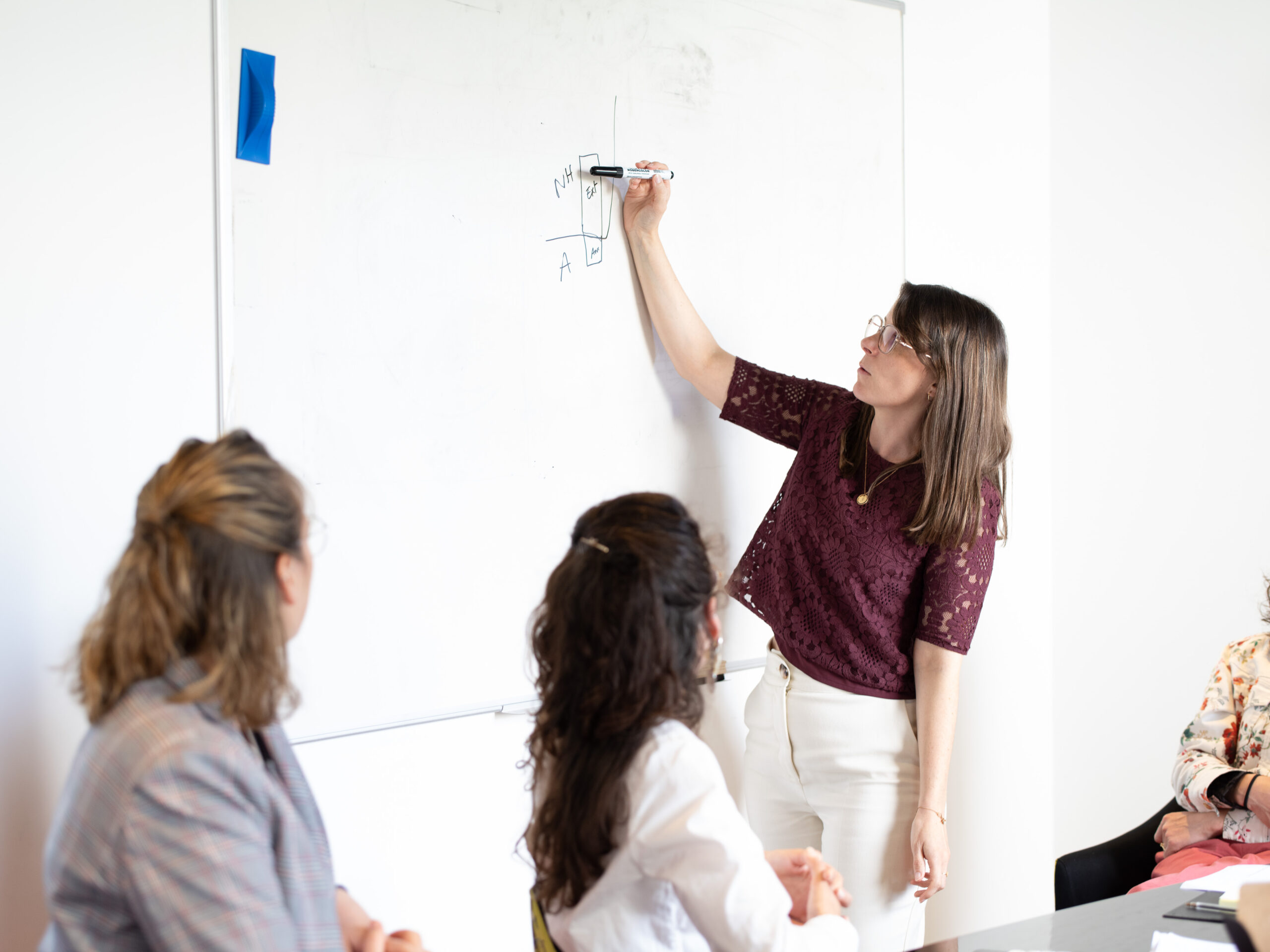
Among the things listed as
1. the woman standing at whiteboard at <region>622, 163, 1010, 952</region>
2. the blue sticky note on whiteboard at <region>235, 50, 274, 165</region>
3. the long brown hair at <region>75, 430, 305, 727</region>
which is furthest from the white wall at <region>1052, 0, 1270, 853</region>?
the long brown hair at <region>75, 430, 305, 727</region>

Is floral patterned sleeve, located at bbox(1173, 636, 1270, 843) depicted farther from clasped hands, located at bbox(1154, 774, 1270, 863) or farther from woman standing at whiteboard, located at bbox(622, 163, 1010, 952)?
woman standing at whiteboard, located at bbox(622, 163, 1010, 952)

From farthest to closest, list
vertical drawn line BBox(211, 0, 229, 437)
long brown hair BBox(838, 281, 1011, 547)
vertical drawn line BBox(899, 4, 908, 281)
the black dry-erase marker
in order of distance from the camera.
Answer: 1. vertical drawn line BBox(899, 4, 908, 281)
2. the black dry-erase marker
3. long brown hair BBox(838, 281, 1011, 547)
4. vertical drawn line BBox(211, 0, 229, 437)

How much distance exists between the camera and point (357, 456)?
5.48 feet

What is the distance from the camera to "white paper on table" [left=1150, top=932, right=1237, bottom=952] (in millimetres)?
1264

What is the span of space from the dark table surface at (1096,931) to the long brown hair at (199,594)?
0.93 meters

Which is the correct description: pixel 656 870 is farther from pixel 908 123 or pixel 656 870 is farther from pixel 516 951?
pixel 908 123

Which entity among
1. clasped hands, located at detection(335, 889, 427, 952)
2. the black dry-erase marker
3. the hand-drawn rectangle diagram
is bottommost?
clasped hands, located at detection(335, 889, 427, 952)

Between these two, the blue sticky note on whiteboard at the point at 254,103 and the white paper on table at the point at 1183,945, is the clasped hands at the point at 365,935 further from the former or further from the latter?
the blue sticky note on whiteboard at the point at 254,103

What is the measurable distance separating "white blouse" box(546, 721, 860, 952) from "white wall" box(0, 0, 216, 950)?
82 centimetres

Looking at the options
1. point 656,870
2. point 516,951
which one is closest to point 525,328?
point 656,870

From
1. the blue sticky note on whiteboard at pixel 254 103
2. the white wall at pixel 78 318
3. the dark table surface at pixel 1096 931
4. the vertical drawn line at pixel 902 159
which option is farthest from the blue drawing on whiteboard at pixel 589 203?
the dark table surface at pixel 1096 931

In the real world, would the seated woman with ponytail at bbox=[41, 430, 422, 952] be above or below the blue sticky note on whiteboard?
below

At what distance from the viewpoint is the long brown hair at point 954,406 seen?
1761mm

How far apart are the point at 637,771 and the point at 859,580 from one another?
0.79m
